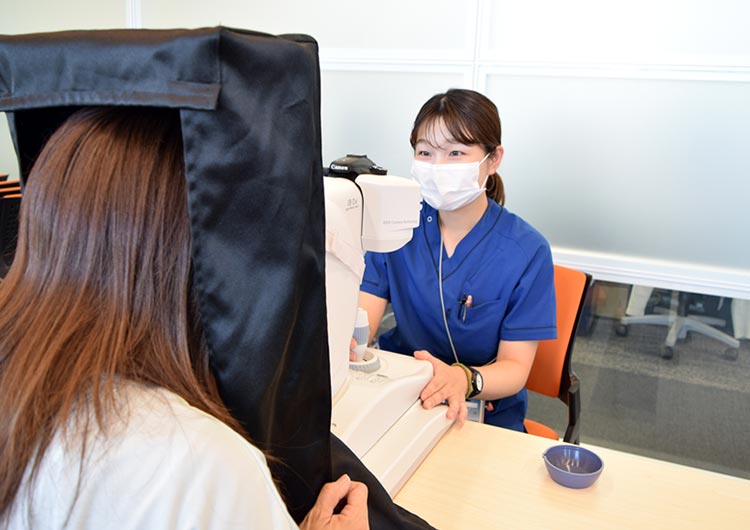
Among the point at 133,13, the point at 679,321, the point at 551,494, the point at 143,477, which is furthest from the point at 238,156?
the point at 133,13

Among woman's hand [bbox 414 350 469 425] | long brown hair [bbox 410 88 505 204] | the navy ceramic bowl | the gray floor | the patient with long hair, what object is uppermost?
long brown hair [bbox 410 88 505 204]

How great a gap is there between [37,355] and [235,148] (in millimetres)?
248

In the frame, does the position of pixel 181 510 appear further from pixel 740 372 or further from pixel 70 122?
pixel 740 372

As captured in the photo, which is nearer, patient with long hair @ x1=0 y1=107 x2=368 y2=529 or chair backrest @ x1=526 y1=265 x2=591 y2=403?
patient with long hair @ x1=0 y1=107 x2=368 y2=529

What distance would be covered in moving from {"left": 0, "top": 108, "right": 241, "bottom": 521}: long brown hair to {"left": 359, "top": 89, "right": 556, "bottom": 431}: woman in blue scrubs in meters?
1.06

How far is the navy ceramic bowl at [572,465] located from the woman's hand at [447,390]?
0.64 feet

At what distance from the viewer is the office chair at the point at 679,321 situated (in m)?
2.33

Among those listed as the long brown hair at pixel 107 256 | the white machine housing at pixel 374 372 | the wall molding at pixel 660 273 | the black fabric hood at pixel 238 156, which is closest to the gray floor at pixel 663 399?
the wall molding at pixel 660 273

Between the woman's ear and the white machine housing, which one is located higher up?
the woman's ear

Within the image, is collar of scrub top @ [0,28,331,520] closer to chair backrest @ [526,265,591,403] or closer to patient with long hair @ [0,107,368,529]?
patient with long hair @ [0,107,368,529]

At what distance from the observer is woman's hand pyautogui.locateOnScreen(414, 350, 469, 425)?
1254 mm

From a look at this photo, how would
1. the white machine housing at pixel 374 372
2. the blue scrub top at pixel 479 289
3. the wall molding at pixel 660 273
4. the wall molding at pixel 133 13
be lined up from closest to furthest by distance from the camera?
the white machine housing at pixel 374 372, the blue scrub top at pixel 479 289, the wall molding at pixel 660 273, the wall molding at pixel 133 13

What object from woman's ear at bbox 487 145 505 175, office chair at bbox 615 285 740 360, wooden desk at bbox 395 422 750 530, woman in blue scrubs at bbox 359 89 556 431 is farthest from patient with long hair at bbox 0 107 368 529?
office chair at bbox 615 285 740 360

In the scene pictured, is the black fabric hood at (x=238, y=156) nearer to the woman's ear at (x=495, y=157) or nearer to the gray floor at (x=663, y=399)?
the woman's ear at (x=495, y=157)
